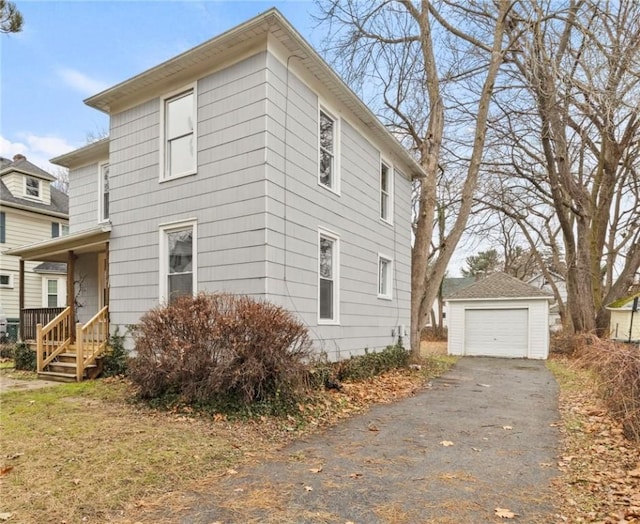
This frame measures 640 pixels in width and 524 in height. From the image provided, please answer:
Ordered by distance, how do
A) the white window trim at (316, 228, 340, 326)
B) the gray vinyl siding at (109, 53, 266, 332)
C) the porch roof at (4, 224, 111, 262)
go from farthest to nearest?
the porch roof at (4, 224, 111, 262) → the white window trim at (316, 228, 340, 326) → the gray vinyl siding at (109, 53, 266, 332)

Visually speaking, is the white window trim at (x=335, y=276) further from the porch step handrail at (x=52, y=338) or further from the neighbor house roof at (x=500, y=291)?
the neighbor house roof at (x=500, y=291)

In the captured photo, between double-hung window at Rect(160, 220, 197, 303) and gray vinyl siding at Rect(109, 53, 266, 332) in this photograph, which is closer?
gray vinyl siding at Rect(109, 53, 266, 332)

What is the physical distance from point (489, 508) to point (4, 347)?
48.5 feet

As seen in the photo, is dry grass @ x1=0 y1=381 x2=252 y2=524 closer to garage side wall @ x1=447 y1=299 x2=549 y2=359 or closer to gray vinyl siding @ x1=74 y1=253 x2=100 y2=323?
gray vinyl siding @ x1=74 y1=253 x2=100 y2=323

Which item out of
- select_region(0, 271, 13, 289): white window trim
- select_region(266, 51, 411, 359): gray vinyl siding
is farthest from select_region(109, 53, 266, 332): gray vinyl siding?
select_region(0, 271, 13, 289): white window trim

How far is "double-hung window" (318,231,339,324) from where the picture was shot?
8992 millimetres

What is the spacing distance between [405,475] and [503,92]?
44.5 feet

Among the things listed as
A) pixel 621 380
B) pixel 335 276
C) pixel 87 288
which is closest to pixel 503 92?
pixel 335 276

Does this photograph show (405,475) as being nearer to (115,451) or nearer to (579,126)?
(115,451)

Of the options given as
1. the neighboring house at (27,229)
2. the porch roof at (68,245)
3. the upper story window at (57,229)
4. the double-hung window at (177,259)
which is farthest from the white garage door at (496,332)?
the upper story window at (57,229)

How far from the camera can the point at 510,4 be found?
12484 mm

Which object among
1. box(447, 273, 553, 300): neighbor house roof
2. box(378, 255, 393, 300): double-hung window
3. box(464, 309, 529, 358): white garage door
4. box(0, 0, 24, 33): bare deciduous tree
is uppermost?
box(0, 0, 24, 33): bare deciduous tree

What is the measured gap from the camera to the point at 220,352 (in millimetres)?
5941

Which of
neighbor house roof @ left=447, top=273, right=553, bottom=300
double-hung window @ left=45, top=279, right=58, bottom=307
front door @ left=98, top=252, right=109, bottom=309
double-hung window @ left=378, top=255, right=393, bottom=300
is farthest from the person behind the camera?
double-hung window @ left=45, top=279, right=58, bottom=307
